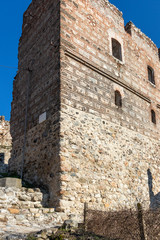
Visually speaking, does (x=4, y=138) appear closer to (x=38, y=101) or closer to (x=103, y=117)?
(x=38, y=101)

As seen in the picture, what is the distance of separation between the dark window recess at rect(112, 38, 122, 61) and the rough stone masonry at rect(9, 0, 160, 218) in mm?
39

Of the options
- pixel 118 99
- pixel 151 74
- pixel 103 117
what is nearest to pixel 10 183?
pixel 103 117

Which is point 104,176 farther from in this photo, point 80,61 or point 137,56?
point 137,56

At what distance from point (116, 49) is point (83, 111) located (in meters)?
3.99

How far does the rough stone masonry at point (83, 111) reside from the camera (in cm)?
695

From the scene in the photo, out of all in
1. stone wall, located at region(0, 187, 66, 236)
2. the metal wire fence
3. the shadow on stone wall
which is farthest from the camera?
the shadow on stone wall

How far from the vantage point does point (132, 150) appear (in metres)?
8.91

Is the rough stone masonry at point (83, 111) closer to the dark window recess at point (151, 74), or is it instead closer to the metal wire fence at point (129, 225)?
the dark window recess at point (151, 74)

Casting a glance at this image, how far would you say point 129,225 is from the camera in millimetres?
3994

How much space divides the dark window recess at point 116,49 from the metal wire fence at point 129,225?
6.83 m

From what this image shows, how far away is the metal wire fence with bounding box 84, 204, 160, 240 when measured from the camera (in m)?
3.70

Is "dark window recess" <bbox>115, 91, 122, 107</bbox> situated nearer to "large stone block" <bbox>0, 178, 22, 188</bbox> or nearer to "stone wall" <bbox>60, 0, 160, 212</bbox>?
"stone wall" <bbox>60, 0, 160, 212</bbox>

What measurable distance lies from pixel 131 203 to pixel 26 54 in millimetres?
6671

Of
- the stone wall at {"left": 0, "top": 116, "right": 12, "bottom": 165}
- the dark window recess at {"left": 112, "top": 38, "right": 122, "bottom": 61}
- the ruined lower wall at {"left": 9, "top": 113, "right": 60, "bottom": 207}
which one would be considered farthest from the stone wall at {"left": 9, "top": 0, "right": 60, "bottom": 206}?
the stone wall at {"left": 0, "top": 116, "right": 12, "bottom": 165}
